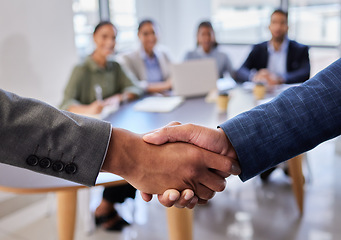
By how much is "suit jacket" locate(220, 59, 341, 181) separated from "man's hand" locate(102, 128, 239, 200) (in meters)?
0.08

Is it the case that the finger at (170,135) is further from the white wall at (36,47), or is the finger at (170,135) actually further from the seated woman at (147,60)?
the seated woman at (147,60)

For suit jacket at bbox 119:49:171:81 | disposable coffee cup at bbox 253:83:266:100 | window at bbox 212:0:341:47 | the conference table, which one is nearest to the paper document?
the conference table

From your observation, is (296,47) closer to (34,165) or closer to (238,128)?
(238,128)

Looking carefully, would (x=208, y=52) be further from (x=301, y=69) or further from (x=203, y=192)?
(x=203, y=192)

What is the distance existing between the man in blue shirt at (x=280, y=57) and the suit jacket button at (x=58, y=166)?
8.61ft

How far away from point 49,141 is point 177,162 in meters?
0.45

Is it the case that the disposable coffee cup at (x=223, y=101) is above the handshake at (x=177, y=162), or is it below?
below

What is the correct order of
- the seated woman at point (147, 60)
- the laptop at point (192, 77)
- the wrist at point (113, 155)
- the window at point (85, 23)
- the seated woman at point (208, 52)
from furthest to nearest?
the window at point (85, 23)
the seated woman at point (208, 52)
the seated woman at point (147, 60)
the laptop at point (192, 77)
the wrist at point (113, 155)

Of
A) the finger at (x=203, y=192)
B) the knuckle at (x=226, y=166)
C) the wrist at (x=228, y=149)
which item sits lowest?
the finger at (x=203, y=192)

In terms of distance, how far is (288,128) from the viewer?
145 cm

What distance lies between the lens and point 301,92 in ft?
4.91

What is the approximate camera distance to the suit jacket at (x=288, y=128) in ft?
A: 4.75

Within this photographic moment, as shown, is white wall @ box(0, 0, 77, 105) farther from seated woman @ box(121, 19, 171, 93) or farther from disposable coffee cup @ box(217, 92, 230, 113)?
disposable coffee cup @ box(217, 92, 230, 113)

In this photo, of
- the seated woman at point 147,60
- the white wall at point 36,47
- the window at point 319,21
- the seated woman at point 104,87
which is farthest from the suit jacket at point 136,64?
the window at point 319,21
